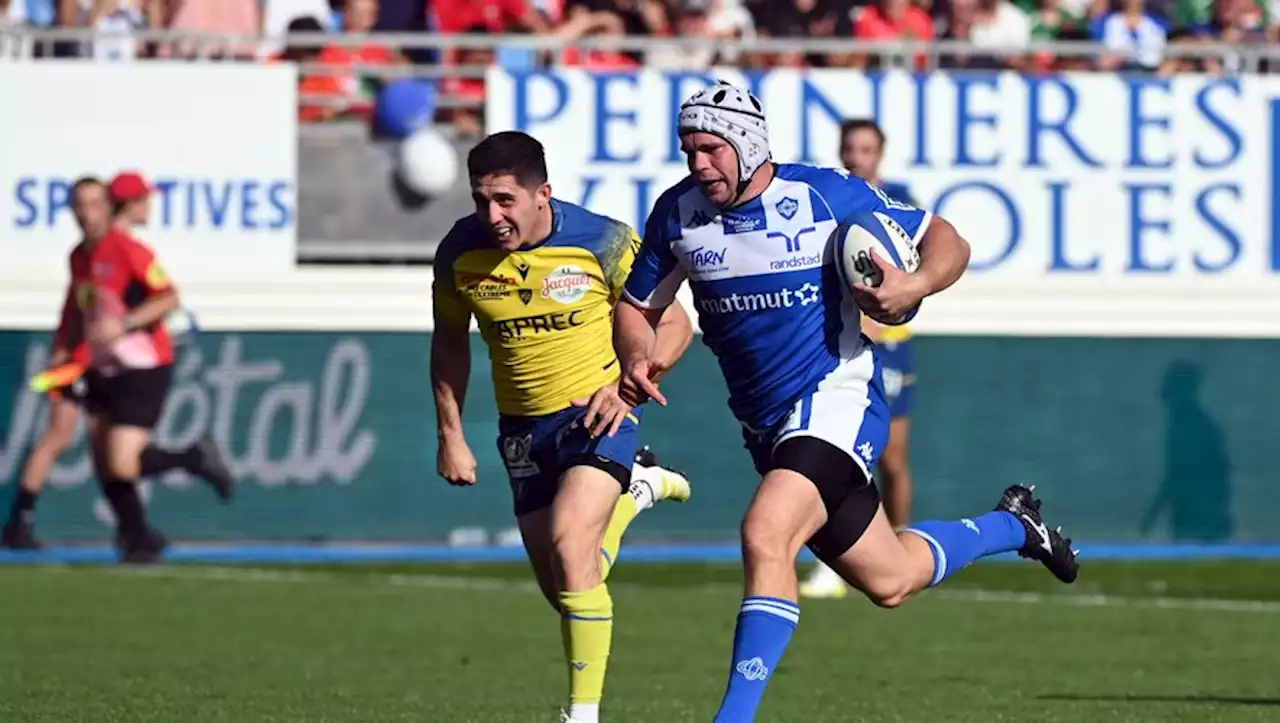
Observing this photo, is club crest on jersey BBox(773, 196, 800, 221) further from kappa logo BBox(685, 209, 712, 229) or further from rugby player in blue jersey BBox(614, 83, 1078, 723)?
kappa logo BBox(685, 209, 712, 229)

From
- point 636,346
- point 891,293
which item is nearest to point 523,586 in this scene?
point 636,346

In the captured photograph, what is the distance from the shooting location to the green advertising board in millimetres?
18875

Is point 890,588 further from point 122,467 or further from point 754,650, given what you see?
point 122,467

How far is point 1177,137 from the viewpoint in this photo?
2000cm

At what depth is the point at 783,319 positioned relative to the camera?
27.5ft

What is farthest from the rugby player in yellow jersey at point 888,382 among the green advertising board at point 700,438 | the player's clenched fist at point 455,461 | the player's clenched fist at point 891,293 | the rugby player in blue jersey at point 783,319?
the player's clenched fist at point 891,293

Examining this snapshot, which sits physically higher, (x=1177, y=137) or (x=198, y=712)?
(x=1177, y=137)

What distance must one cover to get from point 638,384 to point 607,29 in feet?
39.1

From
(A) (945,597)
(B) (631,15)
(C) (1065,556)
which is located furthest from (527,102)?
(C) (1065,556)

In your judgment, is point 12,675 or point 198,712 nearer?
point 198,712

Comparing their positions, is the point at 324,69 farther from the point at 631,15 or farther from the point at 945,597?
the point at 945,597

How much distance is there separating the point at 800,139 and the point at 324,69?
3.55 meters

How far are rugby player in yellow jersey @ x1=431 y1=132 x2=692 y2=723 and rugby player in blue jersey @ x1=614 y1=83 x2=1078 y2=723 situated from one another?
17.2 inches

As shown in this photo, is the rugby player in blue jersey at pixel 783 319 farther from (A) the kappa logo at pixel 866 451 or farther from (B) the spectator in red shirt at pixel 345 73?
(B) the spectator in red shirt at pixel 345 73
